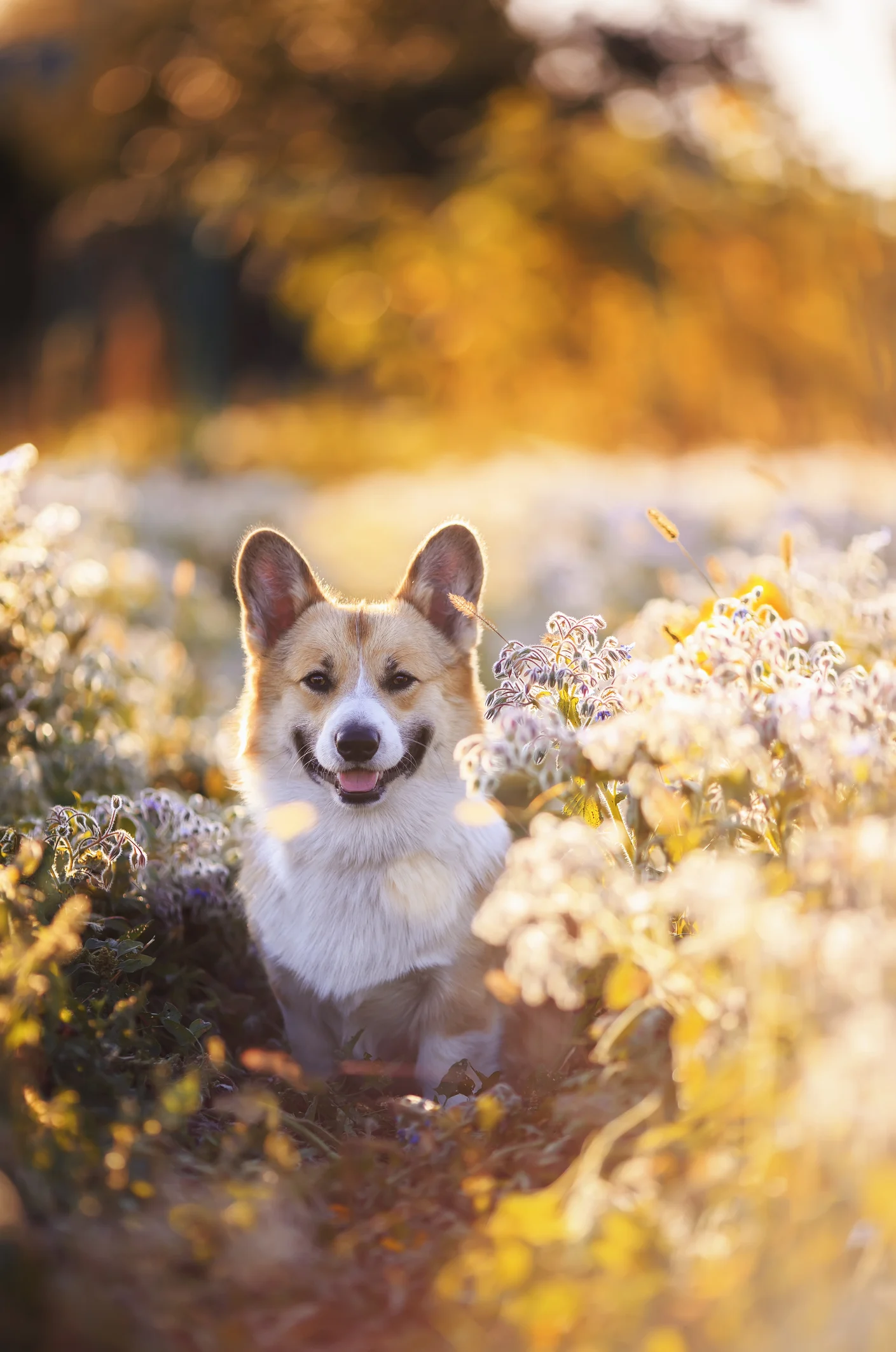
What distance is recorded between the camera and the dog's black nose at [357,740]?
2.78 meters

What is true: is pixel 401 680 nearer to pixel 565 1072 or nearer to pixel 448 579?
pixel 448 579

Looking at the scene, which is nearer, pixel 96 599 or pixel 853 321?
pixel 96 599

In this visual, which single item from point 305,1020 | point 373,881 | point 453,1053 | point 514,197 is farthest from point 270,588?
point 514,197

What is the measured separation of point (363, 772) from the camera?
2.85 meters

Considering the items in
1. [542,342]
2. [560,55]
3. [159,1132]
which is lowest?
[159,1132]

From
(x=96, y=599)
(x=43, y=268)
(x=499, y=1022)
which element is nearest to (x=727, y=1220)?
(x=499, y=1022)

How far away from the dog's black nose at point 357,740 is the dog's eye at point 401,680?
0.27m

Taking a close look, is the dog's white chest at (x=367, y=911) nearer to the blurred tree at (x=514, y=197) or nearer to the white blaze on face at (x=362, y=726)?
the white blaze on face at (x=362, y=726)

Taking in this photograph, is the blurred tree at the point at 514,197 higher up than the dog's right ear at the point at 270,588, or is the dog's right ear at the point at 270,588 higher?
the blurred tree at the point at 514,197

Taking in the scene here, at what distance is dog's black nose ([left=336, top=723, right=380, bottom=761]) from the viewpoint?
9.12 ft

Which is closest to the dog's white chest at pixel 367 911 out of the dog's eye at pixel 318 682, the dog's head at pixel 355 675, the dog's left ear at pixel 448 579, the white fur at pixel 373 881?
the white fur at pixel 373 881

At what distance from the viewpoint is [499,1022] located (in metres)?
2.88

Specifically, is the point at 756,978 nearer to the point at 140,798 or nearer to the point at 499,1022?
the point at 499,1022

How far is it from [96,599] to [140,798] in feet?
8.13
